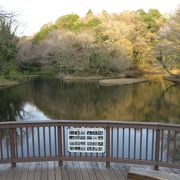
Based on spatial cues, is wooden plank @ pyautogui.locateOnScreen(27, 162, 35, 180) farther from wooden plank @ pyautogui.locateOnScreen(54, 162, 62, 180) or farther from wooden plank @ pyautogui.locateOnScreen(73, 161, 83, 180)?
wooden plank @ pyautogui.locateOnScreen(73, 161, 83, 180)

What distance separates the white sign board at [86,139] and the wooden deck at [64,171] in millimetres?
314

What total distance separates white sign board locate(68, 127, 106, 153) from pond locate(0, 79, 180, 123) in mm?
9367

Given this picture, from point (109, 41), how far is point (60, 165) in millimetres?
28956

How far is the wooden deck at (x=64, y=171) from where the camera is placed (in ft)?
11.8

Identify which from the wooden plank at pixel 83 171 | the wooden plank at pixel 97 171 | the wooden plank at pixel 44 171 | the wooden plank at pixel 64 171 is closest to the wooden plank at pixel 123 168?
the wooden plank at pixel 97 171

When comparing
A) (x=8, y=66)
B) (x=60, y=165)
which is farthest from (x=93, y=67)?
(x=60, y=165)

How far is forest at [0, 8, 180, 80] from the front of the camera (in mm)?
29625

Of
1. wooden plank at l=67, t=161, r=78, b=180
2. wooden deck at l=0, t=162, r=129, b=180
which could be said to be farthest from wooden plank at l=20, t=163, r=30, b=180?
wooden plank at l=67, t=161, r=78, b=180

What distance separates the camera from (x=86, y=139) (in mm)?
3859

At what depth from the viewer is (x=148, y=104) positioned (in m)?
17.2

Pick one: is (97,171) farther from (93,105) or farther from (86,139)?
(93,105)

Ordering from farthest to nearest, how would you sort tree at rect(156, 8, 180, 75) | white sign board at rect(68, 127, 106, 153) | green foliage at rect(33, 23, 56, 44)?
green foliage at rect(33, 23, 56, 44)
tree at rect(156, 8, 180, 75)
white sign board at rect(68, 127, 106, 153)

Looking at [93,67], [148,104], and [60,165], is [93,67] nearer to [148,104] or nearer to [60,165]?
[148,104]

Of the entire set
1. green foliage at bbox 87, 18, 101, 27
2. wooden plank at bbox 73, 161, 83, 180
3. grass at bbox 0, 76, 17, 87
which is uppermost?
green foliage at bbox 87, 18, 101, 27
